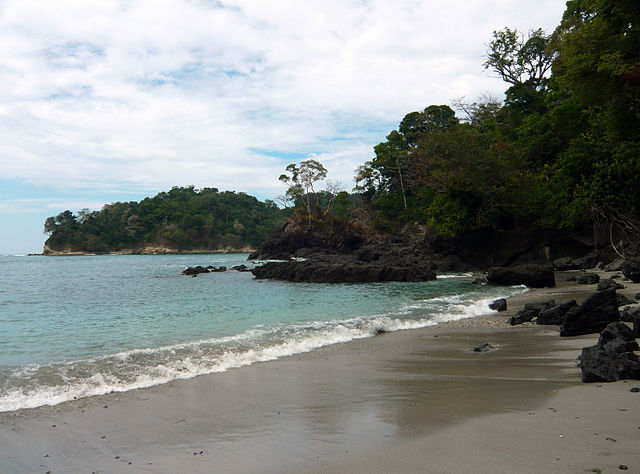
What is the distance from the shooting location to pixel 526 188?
32.6 meters

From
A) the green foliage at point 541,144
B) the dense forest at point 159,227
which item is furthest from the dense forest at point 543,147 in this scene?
the dense forest at point 159,227

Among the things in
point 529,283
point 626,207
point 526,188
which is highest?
point 526,188

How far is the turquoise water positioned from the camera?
22.3 ft

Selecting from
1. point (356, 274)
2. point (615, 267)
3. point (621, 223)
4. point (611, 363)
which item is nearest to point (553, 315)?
point (611, 363)

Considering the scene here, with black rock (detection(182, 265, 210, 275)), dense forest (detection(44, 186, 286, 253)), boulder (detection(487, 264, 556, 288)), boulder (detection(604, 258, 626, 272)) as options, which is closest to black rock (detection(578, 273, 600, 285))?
boulder (detection(487, 264, 556, 288))

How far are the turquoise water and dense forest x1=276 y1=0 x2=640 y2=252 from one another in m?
7.78

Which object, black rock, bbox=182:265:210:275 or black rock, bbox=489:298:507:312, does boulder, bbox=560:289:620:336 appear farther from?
black rock, bbox=182:265:210:275

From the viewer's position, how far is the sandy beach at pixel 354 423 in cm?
339

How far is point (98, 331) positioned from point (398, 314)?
26.9 ft

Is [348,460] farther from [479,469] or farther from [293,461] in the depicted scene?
[479,469]

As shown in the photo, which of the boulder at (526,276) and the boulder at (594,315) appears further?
the boulder at (526,276)

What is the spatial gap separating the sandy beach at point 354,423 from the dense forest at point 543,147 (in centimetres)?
897

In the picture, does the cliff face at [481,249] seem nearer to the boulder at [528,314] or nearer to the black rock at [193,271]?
the black rock at [193,271]

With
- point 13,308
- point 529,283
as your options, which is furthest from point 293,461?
point 529,283
